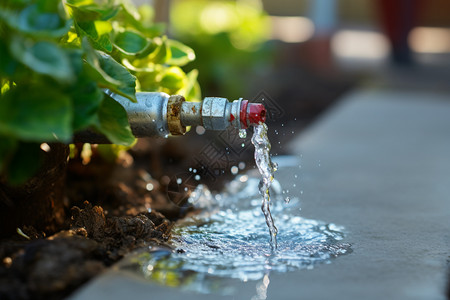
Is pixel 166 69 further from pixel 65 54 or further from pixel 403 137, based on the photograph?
pixel 403 137

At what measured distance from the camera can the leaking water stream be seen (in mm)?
1456

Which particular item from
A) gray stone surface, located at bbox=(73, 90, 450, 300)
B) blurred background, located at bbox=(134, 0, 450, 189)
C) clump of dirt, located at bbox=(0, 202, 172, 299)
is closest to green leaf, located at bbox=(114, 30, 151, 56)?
clump of dirt, located at bbox=(0, 202, 172, 299)

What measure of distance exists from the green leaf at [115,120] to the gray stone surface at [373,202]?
300mm

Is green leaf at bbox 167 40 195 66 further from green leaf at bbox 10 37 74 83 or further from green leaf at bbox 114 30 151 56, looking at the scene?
green leaf at bbox 10 37 74 83

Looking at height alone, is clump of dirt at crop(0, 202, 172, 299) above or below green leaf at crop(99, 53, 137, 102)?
below

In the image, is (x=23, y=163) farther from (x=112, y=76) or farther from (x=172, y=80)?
(x=172, y=80)

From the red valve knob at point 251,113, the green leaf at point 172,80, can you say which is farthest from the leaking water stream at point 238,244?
the green leaf at point 172,80

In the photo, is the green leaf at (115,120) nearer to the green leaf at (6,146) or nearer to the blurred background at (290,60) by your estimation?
the green leaf at (6,146)

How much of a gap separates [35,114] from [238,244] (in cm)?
69

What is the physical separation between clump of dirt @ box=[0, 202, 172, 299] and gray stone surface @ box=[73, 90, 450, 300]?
6cm

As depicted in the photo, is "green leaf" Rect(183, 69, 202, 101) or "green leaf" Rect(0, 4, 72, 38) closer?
"green leaf" Rect(0, 4, 72, 38)

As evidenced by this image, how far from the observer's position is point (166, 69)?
2.15m

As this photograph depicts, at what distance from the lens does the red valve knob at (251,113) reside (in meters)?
1.69

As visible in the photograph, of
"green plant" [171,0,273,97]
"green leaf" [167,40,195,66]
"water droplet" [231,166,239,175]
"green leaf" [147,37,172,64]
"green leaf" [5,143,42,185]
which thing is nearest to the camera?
"green leaf" [5,143,42,185]
